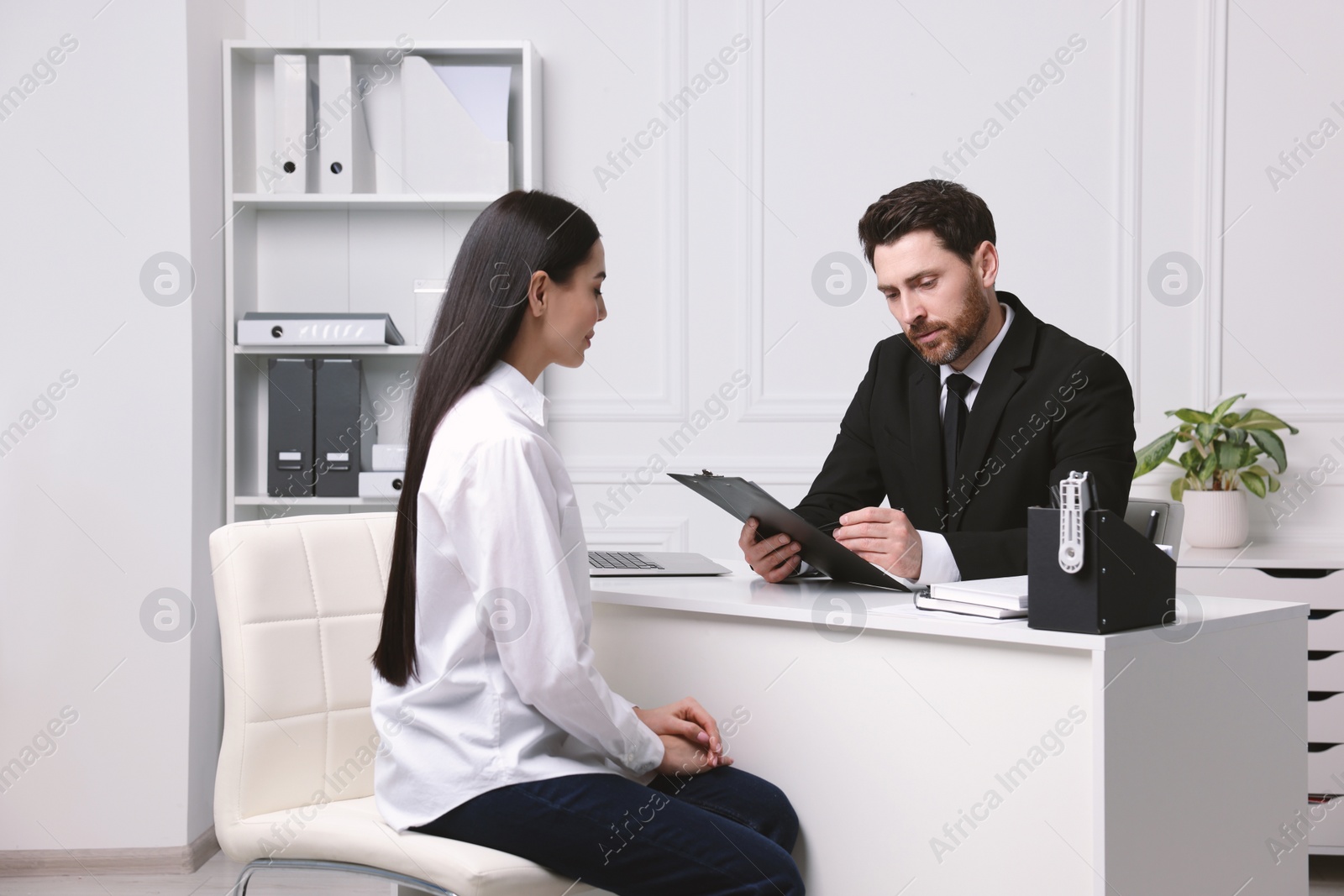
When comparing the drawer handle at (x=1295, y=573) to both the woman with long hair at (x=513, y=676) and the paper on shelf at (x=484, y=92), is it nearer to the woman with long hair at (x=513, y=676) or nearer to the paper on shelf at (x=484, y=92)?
the woman with long hair at (x=513, y=676)

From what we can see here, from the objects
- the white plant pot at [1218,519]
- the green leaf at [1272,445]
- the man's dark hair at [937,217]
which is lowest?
the white plant pot at [1218,519]

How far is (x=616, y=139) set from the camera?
3.17m

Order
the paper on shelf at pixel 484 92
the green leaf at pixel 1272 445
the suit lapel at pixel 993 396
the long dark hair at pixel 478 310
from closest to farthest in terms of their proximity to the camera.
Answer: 1. the long dark hair at pixel 478 310
2. the suit lapel at pixel 993 396
3. the green leaf at pixel 1272 445
4. the paper on shelf at pixel 484 92

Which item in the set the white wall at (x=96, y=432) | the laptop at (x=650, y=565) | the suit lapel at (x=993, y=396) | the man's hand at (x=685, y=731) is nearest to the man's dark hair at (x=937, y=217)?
the suit lapel at (x=993, y=396)

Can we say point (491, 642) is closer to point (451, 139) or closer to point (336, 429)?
point (336, 429)

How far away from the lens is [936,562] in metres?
1.61

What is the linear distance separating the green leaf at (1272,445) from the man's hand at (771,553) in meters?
1.79

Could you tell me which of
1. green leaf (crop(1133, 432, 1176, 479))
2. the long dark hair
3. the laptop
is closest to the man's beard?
the laptop

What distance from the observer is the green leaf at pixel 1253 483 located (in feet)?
9.26

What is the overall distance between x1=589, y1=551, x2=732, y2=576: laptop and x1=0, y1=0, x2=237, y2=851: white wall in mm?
1424

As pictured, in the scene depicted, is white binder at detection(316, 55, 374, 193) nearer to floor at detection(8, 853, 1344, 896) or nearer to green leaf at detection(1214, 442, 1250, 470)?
floor at detection(8, 853, 1344, 896)

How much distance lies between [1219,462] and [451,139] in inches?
91.5

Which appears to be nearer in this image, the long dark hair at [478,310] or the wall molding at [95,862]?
the long dark hair at [478,310]

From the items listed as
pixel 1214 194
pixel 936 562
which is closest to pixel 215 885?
pixel 936 562
